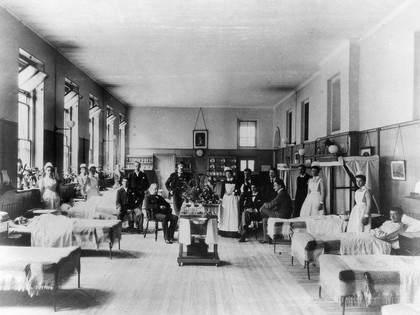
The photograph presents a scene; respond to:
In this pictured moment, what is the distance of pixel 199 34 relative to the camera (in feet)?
26.0

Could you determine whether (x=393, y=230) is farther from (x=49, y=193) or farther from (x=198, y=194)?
(x=49, y=193)

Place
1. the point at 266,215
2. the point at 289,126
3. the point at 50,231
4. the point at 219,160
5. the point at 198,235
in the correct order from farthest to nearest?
the point at 219,160
the point at 289,126
the point at 266,215
the point at 198,235
the point at 50,231

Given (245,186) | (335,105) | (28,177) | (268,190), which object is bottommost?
(268,190)

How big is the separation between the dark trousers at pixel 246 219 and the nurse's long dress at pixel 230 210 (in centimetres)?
20

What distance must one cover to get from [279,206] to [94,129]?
24.6 ft

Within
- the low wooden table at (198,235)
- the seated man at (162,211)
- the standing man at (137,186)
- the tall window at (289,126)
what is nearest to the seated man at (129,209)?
the standing man at (137,186)

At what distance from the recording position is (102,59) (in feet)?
33.5

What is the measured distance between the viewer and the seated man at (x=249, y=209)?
8.74 metres

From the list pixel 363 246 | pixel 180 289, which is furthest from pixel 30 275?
pixel 363 246

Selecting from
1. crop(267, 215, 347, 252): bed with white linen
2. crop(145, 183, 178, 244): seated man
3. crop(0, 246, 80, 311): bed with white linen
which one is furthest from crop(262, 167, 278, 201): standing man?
crop(0, 246, 80, 311): bed with white linen

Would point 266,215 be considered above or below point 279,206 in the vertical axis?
below

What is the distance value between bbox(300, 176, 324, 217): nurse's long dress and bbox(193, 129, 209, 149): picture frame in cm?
1009

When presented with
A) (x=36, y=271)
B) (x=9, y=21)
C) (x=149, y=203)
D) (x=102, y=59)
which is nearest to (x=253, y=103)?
(x=102, y=59)

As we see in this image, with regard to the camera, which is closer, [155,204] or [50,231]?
[50,231]
